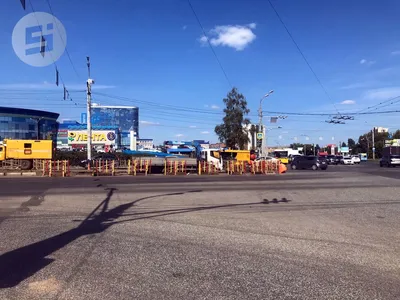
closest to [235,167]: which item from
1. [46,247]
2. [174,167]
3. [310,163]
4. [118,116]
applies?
[174,167]

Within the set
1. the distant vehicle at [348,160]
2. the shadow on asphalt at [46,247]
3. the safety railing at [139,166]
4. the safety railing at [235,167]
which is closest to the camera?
the shadow on asphalt at [46,247]

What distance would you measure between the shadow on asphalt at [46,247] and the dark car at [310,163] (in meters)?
34.4

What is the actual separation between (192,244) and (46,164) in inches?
1042

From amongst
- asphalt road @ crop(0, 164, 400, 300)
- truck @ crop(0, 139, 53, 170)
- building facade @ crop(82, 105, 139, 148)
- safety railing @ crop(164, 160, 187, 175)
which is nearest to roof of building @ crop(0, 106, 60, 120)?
building facade @ crop(82, 105, 139, 148)

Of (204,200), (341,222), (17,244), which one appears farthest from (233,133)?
(17,244)

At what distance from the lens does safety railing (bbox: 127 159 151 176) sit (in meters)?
32.9

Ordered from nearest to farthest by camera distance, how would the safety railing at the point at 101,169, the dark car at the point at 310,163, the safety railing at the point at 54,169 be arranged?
the safety railing at the point at 54,169 < the safety railing at the point at 101,169 < the dark car at the point at 310,163

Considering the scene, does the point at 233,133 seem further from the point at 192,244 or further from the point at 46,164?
the point at 192,244

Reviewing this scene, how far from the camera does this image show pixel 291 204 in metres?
13.5

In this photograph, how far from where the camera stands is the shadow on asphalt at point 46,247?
5.59m

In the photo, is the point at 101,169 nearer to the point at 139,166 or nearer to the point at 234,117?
the point at 139,166

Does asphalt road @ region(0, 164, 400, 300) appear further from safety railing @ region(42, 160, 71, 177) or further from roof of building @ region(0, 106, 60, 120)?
roof of building @ region(0, 106, 60, 120)

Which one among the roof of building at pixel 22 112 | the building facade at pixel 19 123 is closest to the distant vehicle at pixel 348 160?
the building facade at pixel 19 123

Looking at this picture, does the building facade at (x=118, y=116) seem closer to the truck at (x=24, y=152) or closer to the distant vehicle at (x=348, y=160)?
the distant vehicle at (x=348, y=160)
